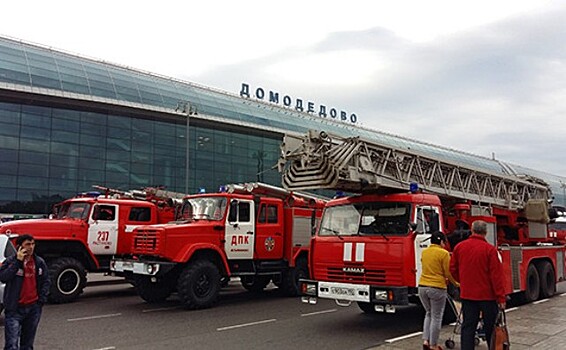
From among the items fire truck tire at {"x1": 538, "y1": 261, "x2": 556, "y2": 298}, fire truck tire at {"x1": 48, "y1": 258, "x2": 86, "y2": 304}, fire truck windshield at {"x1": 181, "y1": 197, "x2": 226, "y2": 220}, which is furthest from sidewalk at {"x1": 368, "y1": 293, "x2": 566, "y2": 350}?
fire truck tire at {"x1": 48, "y1": 258, "x2": 86, "y2": 304}

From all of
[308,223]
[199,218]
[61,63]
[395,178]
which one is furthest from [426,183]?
[61,63]

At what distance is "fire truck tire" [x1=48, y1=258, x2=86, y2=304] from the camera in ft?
39.9

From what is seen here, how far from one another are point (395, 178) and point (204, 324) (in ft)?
15.0

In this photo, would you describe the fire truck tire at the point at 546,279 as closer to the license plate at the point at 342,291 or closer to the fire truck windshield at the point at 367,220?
the fire truck windshield at the point at 367,220

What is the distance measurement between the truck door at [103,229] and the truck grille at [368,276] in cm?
693

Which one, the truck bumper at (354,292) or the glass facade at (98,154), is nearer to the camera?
the truck bumper at (354,292)

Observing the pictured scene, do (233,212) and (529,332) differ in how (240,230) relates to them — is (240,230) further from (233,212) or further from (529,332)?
(529,332)

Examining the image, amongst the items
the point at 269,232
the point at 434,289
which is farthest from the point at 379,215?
the point at 269,232

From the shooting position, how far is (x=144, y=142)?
160 ft

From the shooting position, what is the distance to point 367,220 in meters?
9.43

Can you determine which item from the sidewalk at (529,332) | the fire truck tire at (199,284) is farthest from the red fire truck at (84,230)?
the sidewalk at (529,332)

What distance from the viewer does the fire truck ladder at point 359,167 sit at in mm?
9320

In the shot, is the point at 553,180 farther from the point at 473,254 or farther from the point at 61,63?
the point at 473,254

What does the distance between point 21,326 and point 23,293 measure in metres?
0.45
